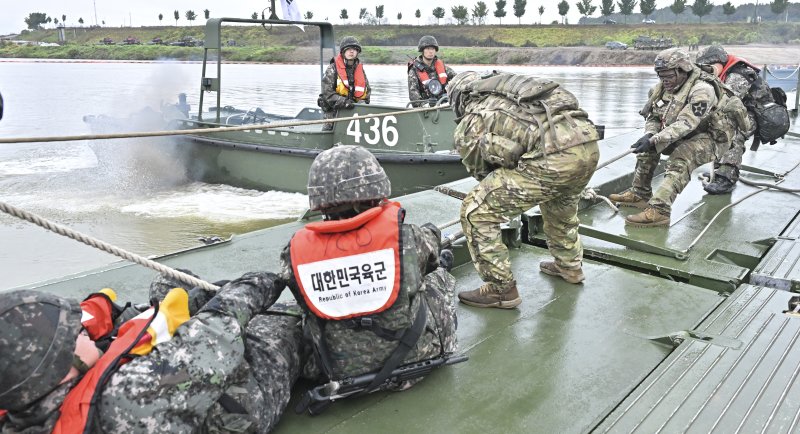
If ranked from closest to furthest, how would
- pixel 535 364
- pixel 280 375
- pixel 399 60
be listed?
pixel 280 375 < pixel 535 364 < pixel 399 60

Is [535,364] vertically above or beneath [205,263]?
beneath

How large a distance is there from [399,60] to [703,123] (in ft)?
168

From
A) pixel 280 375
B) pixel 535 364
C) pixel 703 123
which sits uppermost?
pixel 703 123

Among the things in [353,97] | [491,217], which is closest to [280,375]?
[491,217]

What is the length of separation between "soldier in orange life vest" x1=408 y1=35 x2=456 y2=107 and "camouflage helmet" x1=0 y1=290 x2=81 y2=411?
708 centimetres

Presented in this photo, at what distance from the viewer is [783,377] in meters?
2.70

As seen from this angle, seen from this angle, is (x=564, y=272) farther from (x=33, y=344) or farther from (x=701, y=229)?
(x=33, y=344)

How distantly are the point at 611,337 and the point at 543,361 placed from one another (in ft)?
1.54

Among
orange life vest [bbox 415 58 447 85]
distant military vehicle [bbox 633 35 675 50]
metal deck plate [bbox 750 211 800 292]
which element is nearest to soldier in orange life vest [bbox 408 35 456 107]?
orange life vest [bbox 415 58 447 85]

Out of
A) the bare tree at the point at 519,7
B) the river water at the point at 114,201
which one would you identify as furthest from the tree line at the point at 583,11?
the river water at the point at 114,201

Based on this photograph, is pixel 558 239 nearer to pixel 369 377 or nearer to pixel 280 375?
pixel 369 377

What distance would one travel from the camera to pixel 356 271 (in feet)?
7.46

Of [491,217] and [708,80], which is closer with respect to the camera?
[491,217]

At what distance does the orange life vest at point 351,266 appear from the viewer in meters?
2.28
